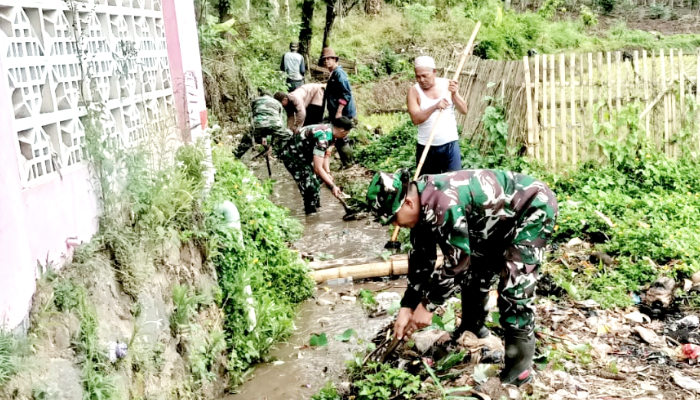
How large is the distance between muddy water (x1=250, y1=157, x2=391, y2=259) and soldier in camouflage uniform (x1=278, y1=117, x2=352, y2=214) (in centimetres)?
33

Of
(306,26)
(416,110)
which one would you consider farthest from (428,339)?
(306,26)

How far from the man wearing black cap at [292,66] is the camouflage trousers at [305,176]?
6671mm

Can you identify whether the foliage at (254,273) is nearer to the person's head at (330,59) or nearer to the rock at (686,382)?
the rock at (686,382)

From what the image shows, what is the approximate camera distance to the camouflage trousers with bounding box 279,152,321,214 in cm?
847

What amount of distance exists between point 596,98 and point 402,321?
237 inches

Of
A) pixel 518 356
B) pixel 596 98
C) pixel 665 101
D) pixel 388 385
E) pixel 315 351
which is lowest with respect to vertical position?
pixel 315 351

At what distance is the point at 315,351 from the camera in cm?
517

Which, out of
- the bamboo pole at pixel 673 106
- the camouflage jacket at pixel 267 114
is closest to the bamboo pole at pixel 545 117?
the bamboo pole at pixel 673 106

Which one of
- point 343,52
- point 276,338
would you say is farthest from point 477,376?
point 343,52

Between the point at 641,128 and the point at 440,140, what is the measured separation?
348 cm

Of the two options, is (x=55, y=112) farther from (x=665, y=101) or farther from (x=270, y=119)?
(x=665, y=101)

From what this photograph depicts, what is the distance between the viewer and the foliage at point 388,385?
3888 mm

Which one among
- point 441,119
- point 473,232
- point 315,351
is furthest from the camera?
point 441,119

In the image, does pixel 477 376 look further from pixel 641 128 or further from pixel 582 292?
pixel 641 128
